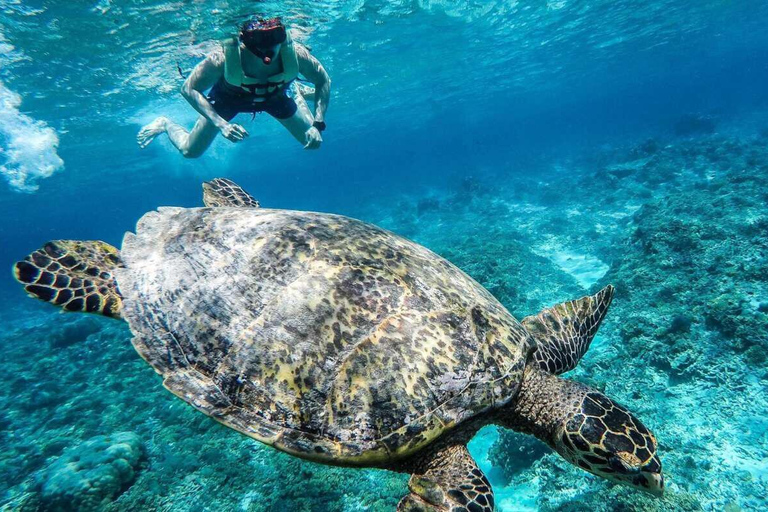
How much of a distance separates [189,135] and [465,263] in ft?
26.0

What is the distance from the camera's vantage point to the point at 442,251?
1245cm

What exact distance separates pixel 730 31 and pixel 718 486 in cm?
6062

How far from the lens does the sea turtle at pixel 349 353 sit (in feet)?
8.03

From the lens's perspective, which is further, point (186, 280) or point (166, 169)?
point (166, 169)

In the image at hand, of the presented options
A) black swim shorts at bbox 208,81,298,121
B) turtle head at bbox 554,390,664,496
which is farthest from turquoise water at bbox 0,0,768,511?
black swim shorts at bbox 208,81,298,121

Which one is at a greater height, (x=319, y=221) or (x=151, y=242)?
(x=151, y=242)

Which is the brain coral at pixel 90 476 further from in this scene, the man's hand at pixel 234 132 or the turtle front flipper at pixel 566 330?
the turtle front flipper at pixel 566 330

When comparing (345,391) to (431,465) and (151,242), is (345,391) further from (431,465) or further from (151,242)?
(151,242)

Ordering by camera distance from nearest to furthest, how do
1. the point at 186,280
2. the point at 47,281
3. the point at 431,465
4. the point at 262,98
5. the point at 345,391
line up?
1. the point at 345,391
2. the point at 431,465
3. the point at 186,280
4. the point at 47,281
5. the point at 262,98

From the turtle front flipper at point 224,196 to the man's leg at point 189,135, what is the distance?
2890 mm

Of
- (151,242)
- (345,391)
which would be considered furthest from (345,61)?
(345,391)

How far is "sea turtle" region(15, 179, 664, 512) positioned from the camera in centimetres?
245

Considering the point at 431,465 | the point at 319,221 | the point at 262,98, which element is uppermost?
the point at 262,98

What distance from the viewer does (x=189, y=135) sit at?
8.37 m
